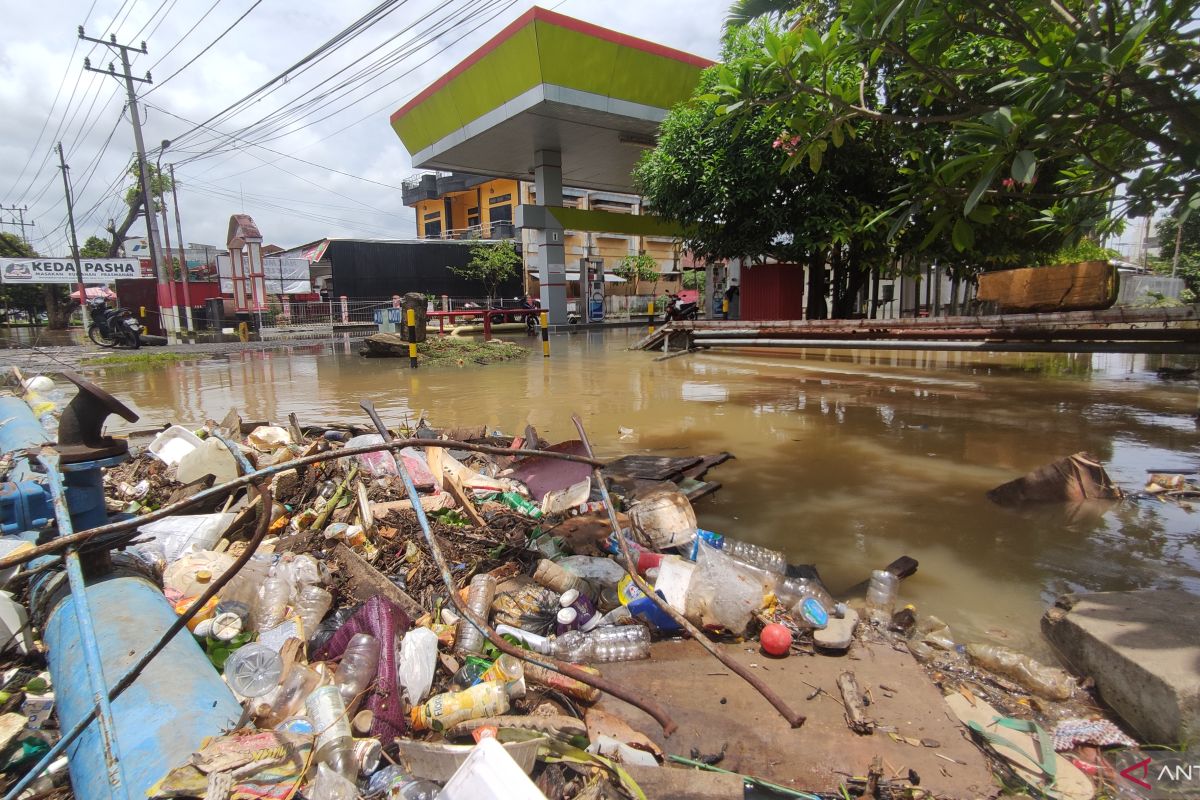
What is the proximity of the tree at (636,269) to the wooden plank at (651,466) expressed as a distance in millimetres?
35193

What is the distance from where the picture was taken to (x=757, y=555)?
3.26 metres

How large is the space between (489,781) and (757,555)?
233 cm

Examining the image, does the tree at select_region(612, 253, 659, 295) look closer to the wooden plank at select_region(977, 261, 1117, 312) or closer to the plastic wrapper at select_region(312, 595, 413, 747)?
the wooden plank at select_region(977, 261, 1117, 312)

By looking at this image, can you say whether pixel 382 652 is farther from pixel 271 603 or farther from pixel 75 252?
pixel 75 252

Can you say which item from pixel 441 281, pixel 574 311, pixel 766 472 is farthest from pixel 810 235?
pixel 441 281

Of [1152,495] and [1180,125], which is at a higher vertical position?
[1180,125]

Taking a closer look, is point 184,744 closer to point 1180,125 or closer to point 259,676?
point 259,676

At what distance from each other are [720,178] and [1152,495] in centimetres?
960

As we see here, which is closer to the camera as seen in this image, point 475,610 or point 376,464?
point 475,610

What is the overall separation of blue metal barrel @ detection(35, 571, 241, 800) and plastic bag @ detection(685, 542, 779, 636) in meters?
1.73

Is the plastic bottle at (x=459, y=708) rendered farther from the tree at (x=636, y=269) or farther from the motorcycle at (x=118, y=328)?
the tree at (x=636, y=269)

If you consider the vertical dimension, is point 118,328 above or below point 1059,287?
below

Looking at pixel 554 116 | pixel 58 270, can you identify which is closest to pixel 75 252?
pixel 58 270

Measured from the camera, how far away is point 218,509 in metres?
3.55
